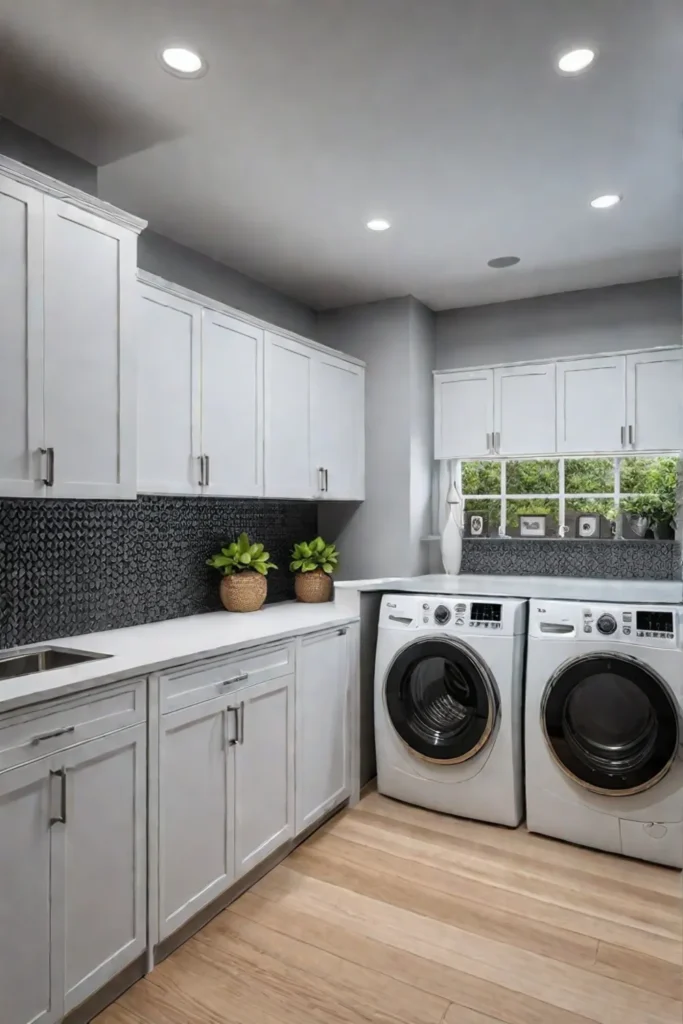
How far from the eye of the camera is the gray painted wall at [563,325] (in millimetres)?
3672

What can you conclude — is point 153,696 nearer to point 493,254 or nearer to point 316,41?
point 316,41

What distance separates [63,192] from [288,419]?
151 centimetres

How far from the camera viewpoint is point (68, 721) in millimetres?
1755

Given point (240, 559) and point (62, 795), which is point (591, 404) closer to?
point (240, 559)

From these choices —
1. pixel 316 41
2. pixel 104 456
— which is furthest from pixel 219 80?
pixel 104 456

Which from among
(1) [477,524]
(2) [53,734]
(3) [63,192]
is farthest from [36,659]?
(1) [477,524]

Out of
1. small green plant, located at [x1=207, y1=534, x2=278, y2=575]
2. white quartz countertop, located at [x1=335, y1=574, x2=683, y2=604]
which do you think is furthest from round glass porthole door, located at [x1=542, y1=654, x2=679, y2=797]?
small green plant, located at [x1=207, y1=534, x2=278, y2=575]

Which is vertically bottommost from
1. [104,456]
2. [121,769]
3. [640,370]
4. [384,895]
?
[384,895]

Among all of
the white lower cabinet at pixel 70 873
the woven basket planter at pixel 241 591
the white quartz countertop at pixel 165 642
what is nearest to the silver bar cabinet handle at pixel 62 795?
the white lower cabinet at pixel 70 873

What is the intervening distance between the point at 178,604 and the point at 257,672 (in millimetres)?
747

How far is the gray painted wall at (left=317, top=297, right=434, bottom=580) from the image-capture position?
3891 mm

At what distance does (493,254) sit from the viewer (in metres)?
3.29

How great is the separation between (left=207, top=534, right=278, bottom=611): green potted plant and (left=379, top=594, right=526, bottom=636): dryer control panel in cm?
64

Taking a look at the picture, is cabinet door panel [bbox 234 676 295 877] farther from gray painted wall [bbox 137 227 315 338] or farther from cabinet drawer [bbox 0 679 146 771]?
gray painted wall [bbox 137 227 315 338]
